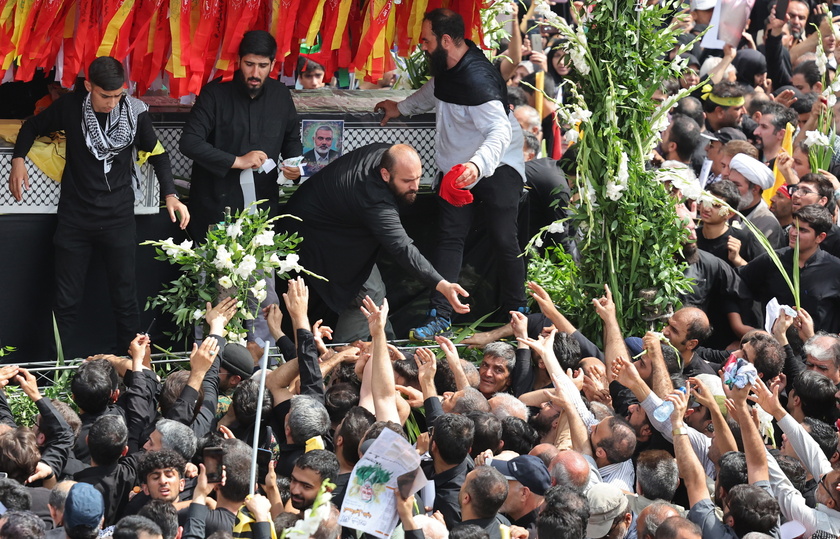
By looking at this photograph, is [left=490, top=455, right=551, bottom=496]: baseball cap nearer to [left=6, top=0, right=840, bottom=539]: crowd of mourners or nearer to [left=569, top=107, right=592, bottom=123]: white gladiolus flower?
[left=6, top=0, right=840, bottom=539]: crowd of mourners

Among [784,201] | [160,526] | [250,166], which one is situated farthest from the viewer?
[784,201]

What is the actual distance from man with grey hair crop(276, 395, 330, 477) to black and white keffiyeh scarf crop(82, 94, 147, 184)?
2207 mm

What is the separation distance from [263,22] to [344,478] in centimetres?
369

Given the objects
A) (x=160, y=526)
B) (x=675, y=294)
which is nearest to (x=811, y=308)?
(x=675, y=294)

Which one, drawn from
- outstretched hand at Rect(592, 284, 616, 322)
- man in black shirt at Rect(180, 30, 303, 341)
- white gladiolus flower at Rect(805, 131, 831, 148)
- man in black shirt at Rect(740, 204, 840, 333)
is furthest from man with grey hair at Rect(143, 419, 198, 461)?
white gladiolus flower at Rect(805, 131, 831, 148)

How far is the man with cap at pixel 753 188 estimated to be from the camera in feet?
32.9

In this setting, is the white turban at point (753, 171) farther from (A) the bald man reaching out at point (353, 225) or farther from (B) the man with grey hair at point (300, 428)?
(B) the man with grey hair at point (300, 428)

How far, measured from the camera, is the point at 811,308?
29.5 feet

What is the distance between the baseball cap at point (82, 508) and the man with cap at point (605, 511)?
Result: 2.18 m

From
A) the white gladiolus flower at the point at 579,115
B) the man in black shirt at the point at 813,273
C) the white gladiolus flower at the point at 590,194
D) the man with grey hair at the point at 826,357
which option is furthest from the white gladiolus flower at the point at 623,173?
the man with grey hair at the point at 826,357

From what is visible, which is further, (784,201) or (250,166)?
(784,201)

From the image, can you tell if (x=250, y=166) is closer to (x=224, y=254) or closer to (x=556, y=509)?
(x=224, y=254)

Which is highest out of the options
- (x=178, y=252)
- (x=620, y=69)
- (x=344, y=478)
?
(x=620, y=69)

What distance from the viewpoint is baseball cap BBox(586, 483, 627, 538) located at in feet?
20.9
